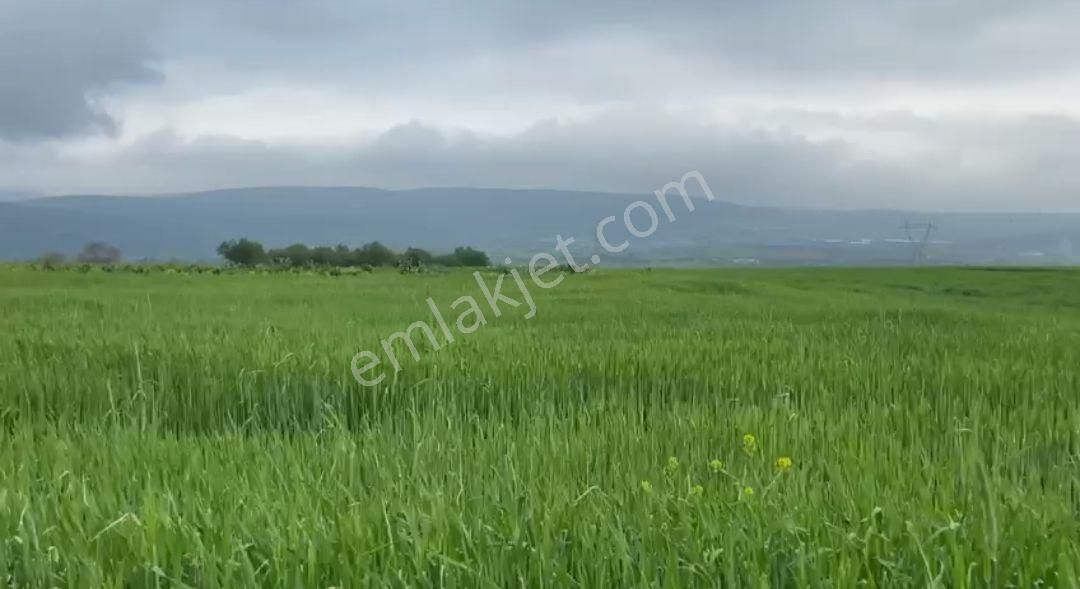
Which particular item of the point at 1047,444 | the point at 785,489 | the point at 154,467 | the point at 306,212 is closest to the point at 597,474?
the point at 785,489

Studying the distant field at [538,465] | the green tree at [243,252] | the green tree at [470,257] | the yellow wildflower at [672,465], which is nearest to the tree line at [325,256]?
the green tree at [243,252]

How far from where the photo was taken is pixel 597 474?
7.41ft

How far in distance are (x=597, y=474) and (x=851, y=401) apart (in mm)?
1762

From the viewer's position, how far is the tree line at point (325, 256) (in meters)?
28.5

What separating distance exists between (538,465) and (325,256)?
28216mm

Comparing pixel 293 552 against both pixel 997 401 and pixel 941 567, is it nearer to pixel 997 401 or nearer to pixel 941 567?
pixel 941 567

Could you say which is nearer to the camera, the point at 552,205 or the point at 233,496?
the point at 233,496

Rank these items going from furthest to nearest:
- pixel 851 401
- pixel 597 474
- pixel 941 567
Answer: pixel 851 401
pixel 597 474
pixel 941 567

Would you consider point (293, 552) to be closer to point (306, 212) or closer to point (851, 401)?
point (851, 401)

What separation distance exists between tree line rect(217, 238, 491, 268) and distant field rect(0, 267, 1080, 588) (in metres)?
23.7

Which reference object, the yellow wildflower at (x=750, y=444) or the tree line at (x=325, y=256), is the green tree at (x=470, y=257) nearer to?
the tree line at (x=325, y=256)

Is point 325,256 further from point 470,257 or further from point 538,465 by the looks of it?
point 538,465

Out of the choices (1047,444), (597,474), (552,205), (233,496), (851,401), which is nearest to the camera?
(233,496)

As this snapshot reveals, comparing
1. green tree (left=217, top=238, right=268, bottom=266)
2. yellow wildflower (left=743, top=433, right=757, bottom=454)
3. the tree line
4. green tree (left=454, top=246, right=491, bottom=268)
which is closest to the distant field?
yellow wildflower (left=743, top=433, right=757, bottom=454)
